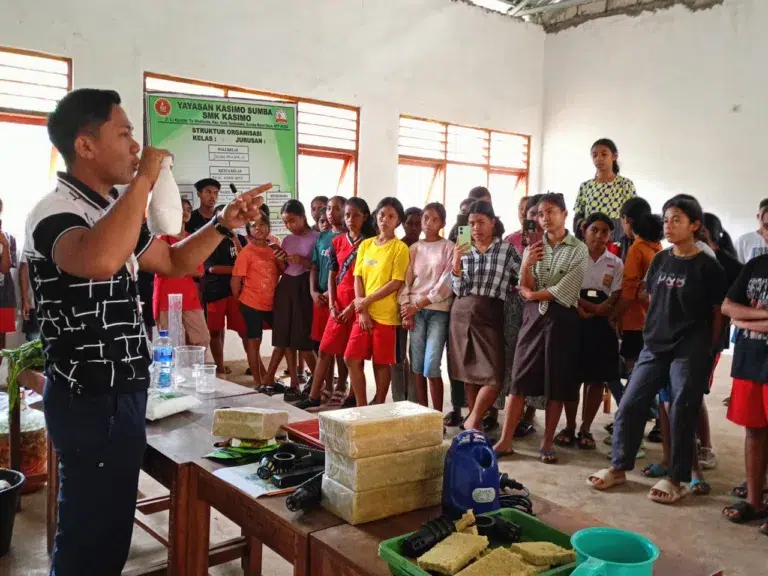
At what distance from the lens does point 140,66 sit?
210 inches

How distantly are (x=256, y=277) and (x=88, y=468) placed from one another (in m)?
3.32

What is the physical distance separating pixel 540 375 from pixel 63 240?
2634 mm

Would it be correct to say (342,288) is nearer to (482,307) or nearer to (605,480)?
(482,307)

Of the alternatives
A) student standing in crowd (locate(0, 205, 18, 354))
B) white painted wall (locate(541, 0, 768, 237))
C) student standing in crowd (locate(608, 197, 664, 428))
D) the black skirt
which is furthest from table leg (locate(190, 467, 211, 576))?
white painted wall (locate(541, 0, 768, 237))

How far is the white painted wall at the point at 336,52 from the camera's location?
5109 mm

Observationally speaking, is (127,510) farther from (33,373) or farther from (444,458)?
(33,373)

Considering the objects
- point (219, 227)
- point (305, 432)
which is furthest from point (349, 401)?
point (219, 227)

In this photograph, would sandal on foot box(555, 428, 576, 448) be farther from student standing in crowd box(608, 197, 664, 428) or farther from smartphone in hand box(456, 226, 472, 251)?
smartphone in hand box(456, 226, 472, 251)

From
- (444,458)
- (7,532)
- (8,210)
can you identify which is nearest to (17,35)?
(8,210)

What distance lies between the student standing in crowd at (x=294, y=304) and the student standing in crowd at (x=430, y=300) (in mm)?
966

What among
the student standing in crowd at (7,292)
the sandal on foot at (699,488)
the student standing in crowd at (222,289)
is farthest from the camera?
the student standing in crowd at (222,289)

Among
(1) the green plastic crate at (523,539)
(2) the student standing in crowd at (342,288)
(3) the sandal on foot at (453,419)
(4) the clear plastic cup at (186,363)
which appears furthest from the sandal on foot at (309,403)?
(1) the green plastic crate at (523,539)

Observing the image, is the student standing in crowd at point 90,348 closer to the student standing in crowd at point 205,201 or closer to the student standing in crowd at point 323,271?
the student standing in crowd at point 323,271

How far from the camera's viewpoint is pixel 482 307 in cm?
364
